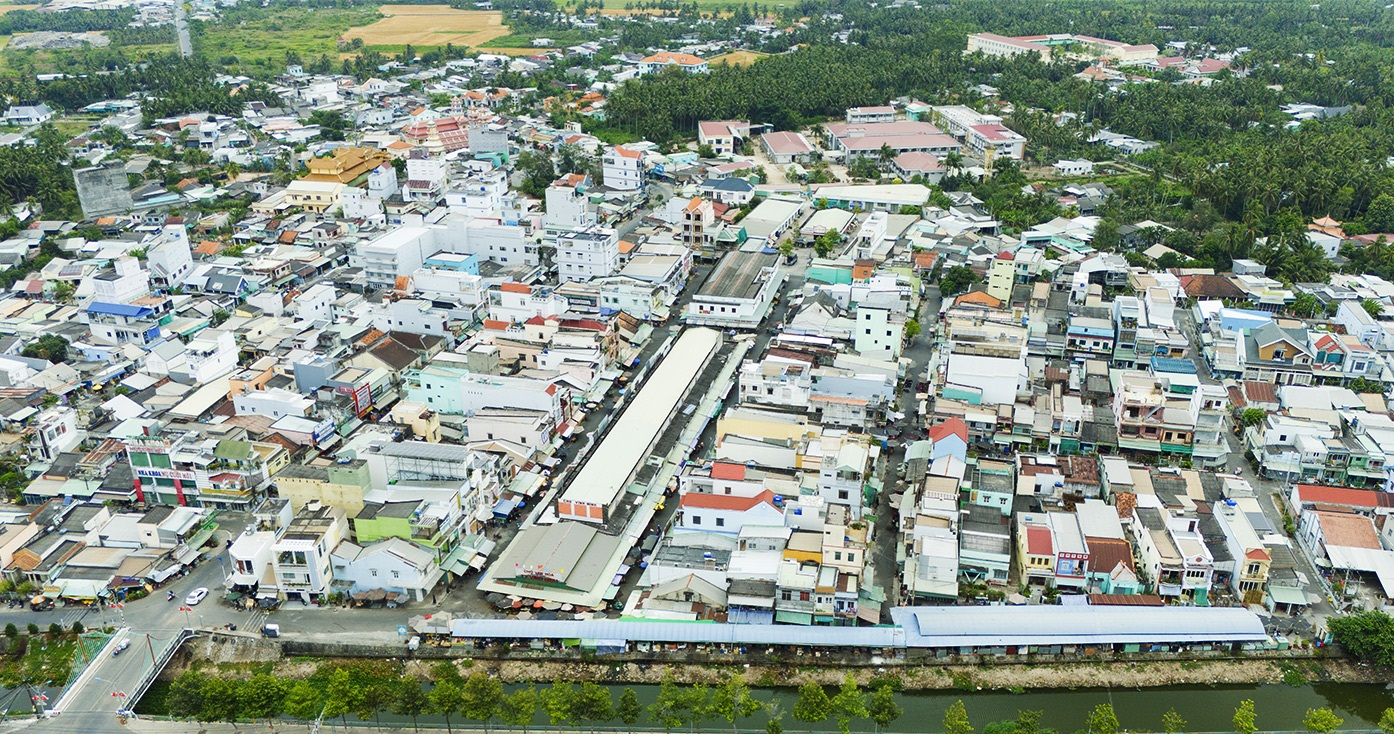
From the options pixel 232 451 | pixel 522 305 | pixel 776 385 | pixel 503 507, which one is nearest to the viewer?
pixel 503 507

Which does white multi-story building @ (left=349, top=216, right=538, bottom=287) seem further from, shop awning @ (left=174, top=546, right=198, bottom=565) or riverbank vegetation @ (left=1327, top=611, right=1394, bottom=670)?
riverbank vegetation @ (left=1327, top=611, right=1394, bottom=670)

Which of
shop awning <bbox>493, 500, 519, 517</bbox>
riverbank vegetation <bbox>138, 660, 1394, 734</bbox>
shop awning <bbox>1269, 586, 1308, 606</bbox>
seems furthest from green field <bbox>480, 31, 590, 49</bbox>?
shop awning <bbox>1269, 586, 1308, 606</bbox>

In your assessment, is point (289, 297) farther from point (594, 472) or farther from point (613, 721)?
point (613, 721)

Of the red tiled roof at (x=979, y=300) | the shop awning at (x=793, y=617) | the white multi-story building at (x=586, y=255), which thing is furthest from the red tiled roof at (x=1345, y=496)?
the white multi-story building at (x=586, y=255)

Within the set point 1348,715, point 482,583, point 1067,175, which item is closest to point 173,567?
point 482,583

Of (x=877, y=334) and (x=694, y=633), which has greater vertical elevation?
(x=877, y=334)

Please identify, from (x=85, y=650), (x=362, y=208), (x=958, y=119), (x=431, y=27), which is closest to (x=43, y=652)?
(x=85, y=650)

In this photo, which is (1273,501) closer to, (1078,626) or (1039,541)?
(1039,541)
